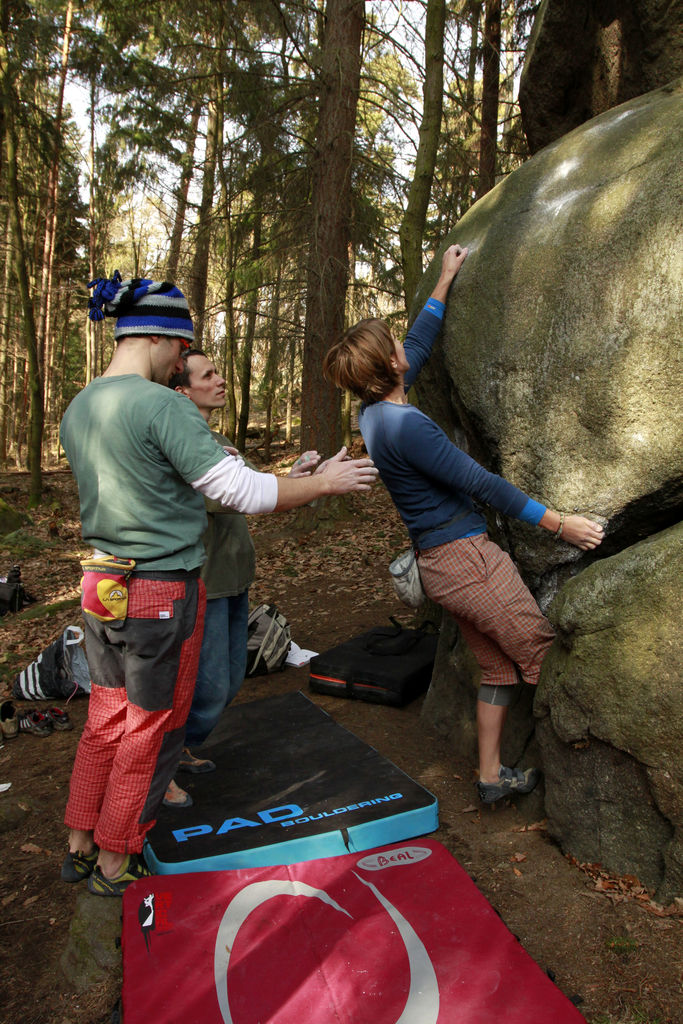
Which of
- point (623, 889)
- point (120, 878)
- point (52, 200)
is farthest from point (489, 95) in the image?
point (52, 200)

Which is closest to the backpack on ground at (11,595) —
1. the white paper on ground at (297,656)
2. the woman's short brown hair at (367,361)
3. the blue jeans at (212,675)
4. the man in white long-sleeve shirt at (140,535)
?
the white paper on ground at (297,656)

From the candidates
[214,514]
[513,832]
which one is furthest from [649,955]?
[214,514]

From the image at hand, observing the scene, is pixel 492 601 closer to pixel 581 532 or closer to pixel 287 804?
pixel 581 532

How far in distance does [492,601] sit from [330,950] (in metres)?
1.56

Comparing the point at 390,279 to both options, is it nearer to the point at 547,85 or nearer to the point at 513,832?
the point at 547,85

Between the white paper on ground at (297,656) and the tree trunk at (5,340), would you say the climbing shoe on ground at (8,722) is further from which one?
the tree trunk at (5,340)

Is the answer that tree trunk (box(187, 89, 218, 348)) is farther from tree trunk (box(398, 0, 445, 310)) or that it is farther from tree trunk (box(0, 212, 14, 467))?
tree trunk (box(0, 212, 14, 467))

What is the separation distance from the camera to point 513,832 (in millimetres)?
3473

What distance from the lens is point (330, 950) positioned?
261 cm

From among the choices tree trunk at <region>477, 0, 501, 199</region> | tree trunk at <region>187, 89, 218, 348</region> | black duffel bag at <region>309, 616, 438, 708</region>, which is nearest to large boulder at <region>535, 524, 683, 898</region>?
black duffel bag at <region>309, 616, 438, 708</region>

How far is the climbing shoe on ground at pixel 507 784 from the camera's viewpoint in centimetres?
344

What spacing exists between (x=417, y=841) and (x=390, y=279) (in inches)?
412

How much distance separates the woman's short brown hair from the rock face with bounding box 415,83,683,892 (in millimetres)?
777

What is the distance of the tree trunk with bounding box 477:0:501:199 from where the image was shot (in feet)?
28.6
